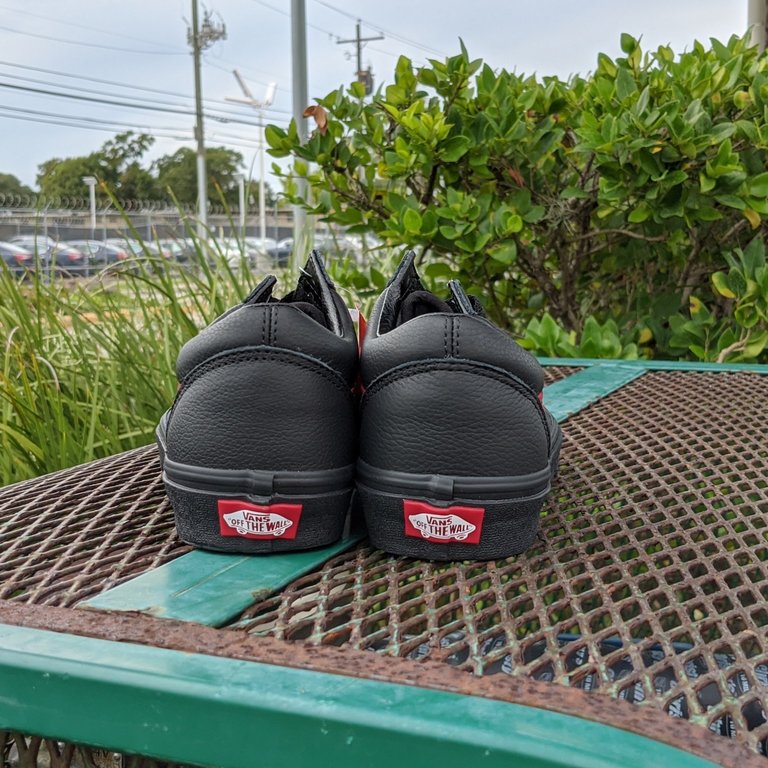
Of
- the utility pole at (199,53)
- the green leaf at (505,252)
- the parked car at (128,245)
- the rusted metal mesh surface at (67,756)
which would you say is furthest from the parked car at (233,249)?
the utility pole at (199,53)

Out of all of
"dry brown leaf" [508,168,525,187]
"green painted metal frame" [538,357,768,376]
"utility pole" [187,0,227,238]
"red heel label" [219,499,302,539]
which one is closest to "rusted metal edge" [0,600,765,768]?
"red heel label" [219,499,302,539]

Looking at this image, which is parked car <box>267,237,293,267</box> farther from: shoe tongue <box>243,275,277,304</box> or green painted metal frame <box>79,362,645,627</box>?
green painted metal frame <box>79,362,645,627</box>

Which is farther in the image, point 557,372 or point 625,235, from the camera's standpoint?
point 625,235

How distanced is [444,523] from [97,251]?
245 centimetres

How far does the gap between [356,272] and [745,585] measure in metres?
1.91

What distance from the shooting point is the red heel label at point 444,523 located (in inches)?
28.4

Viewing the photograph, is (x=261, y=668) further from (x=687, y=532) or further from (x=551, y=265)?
(x=551, y=265)

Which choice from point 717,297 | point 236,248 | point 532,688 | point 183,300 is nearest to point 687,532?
point 532,688

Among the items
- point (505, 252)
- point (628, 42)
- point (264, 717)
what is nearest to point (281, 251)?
point (505, 252)

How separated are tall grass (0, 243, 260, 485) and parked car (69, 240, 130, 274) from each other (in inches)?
4.7

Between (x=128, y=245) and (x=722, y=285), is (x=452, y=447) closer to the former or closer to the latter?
(x=722, y=285)

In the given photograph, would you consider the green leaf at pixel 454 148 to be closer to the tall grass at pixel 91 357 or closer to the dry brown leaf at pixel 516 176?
the dry brown leaf at pixel 516 176

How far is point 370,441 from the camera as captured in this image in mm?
768

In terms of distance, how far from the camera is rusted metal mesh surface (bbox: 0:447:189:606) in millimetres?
667
